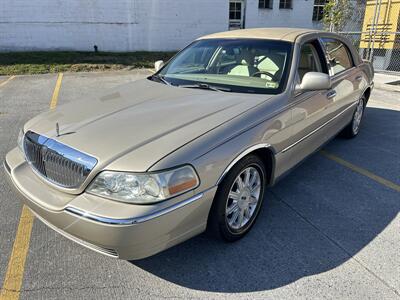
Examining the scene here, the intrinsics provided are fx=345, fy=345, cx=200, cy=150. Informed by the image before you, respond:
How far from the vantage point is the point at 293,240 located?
2.93 m

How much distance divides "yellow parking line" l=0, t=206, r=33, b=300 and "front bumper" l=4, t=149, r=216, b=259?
0.48m

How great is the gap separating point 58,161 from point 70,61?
43.2ft

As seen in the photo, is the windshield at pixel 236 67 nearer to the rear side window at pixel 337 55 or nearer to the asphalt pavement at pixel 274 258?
the rear side window at pixel 337 55

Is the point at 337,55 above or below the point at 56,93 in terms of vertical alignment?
above

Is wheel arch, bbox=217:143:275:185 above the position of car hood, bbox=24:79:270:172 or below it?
below

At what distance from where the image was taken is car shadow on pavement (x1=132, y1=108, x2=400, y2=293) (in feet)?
8.39

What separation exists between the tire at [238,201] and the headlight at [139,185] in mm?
474

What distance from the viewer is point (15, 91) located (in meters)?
9.16

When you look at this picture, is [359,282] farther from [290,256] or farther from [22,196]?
[22,196]

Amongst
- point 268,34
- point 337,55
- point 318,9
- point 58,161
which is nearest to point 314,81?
point 268,34

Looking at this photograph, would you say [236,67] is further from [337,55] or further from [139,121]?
[337,55]

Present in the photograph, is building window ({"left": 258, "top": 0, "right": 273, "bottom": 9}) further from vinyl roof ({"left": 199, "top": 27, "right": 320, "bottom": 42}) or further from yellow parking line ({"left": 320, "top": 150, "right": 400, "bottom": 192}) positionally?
vinyl roof ({"left": 199, "top": 27, "right": 320, "bottom": 42})

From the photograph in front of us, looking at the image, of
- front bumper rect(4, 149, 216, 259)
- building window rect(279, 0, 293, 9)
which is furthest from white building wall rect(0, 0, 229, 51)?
front bumper rect(4, 149, 216, 259)

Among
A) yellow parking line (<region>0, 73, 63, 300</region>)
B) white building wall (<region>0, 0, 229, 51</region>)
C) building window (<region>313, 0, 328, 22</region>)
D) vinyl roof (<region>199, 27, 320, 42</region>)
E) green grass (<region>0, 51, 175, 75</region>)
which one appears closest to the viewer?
yellow parking line (<region>0, 73, 63, 300</region>)
